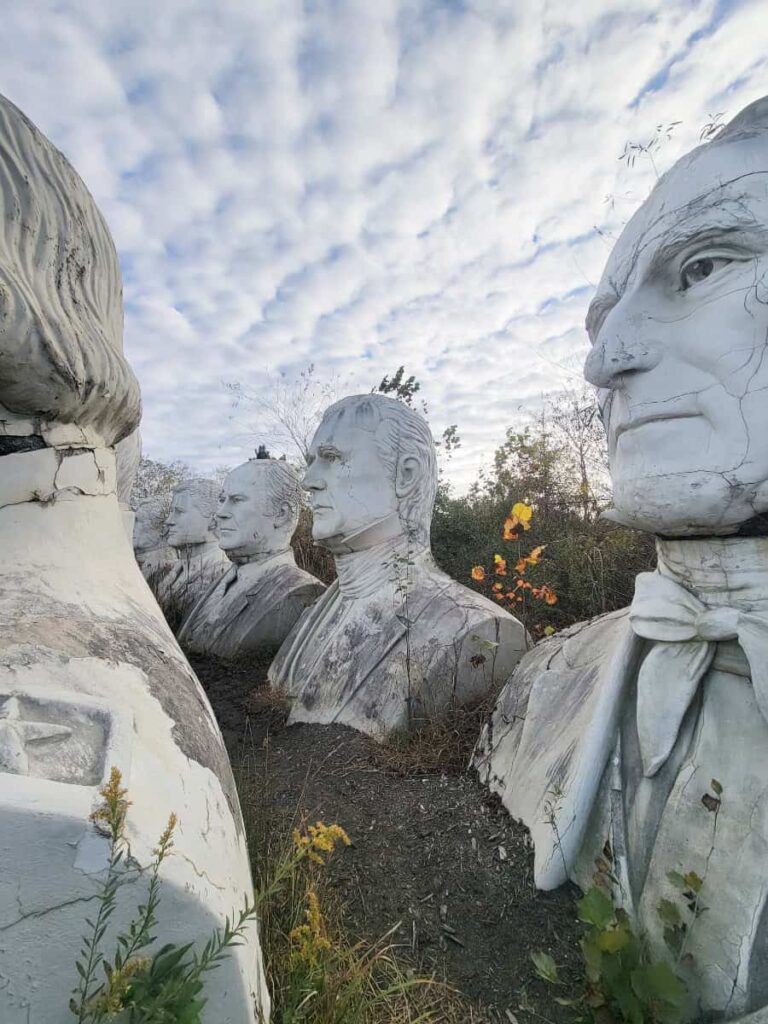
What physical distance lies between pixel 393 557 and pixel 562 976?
261cm

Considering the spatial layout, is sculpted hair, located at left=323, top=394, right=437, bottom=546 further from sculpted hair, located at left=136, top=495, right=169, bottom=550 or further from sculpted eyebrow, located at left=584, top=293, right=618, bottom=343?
sculpted hair, located at left=136, top=495, right=169, bottom=550

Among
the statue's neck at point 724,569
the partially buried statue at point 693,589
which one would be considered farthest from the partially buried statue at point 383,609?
the statue's neck at point 724,569

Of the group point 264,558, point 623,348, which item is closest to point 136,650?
point 623,348

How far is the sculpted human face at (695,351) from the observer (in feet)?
4.75

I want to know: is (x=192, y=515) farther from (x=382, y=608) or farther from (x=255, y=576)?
(x=382, y=608)

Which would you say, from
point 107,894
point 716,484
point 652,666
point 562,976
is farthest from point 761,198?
point 562,976

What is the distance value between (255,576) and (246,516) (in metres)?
0.67

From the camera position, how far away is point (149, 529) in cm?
1004

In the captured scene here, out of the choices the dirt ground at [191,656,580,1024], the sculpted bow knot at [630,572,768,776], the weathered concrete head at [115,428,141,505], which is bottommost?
the dirt ground at [191,656,580,1024]

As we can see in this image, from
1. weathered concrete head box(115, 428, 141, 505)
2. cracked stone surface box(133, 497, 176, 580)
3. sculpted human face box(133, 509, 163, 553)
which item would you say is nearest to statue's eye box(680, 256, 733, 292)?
weathered concrete head box(115, 428, 141, 505)

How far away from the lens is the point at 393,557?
13.1 ft

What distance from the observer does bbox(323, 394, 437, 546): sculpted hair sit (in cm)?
406

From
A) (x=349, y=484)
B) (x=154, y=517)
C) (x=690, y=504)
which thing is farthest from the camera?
(x=154, y=517)

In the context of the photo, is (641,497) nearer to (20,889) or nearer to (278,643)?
(20,889)
